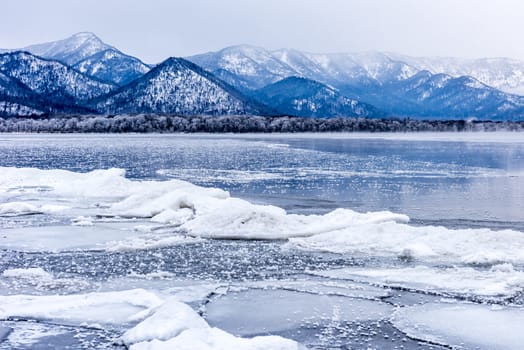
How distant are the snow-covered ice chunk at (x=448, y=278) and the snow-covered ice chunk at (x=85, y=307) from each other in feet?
13.8

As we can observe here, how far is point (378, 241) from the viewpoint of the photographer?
16078 millimetres

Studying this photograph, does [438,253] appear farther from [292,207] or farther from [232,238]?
[292,207]

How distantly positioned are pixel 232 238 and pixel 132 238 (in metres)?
2.87

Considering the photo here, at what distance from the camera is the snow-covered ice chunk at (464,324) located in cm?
884

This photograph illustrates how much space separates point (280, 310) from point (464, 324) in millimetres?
3033

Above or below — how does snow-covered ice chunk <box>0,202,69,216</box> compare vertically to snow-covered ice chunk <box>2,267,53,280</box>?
above

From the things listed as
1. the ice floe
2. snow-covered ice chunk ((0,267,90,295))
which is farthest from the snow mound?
the ice floe

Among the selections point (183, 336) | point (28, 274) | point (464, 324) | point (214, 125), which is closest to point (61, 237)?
point (28, 274)

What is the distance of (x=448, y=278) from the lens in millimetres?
12414

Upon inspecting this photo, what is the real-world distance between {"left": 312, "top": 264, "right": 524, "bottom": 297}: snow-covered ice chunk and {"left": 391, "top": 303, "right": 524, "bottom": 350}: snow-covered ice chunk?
38.3 inches

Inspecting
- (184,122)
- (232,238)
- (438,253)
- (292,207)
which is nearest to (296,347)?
(438,253)

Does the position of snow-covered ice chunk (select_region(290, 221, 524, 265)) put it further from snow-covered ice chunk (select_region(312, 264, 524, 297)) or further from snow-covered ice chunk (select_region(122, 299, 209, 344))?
snow-covered ice chunk (select_region(122, 299, 209, 344))

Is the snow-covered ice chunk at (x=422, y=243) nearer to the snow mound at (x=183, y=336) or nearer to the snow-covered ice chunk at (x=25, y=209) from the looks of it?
the snow mound at (x=183, y=336)

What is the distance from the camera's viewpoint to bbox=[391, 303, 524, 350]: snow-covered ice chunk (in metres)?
8.84
